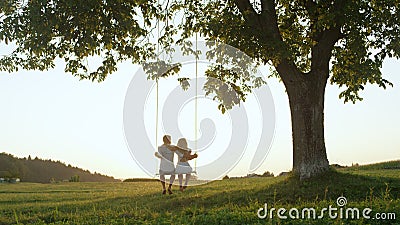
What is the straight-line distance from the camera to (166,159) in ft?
58.0

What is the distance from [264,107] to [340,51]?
3.88 metres

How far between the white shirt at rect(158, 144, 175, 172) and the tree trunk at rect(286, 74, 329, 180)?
4103mm

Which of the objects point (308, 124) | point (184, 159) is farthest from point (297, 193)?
point (184, 159)

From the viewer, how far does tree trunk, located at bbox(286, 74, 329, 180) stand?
16.5 meters

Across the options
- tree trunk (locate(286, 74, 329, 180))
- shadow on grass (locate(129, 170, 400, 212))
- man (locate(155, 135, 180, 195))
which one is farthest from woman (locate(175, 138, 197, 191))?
tree trunk (locate(286, 74, 329, 180))

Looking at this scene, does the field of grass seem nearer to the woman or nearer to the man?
the man

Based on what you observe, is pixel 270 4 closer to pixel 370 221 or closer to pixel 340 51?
pixel 340 51

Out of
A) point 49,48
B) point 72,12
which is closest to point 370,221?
point 72,12

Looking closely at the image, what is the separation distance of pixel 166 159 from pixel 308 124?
15.9 feet

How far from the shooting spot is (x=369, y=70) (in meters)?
16.7

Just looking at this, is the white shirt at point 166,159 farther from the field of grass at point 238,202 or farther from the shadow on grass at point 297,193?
the shadow on grass at point 297,193

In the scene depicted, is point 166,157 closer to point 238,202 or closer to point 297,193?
point 238,202

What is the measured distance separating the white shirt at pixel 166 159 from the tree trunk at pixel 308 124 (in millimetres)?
4103

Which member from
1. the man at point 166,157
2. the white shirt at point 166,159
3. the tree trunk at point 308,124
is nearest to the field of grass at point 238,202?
the tree trunk at point 308,124
